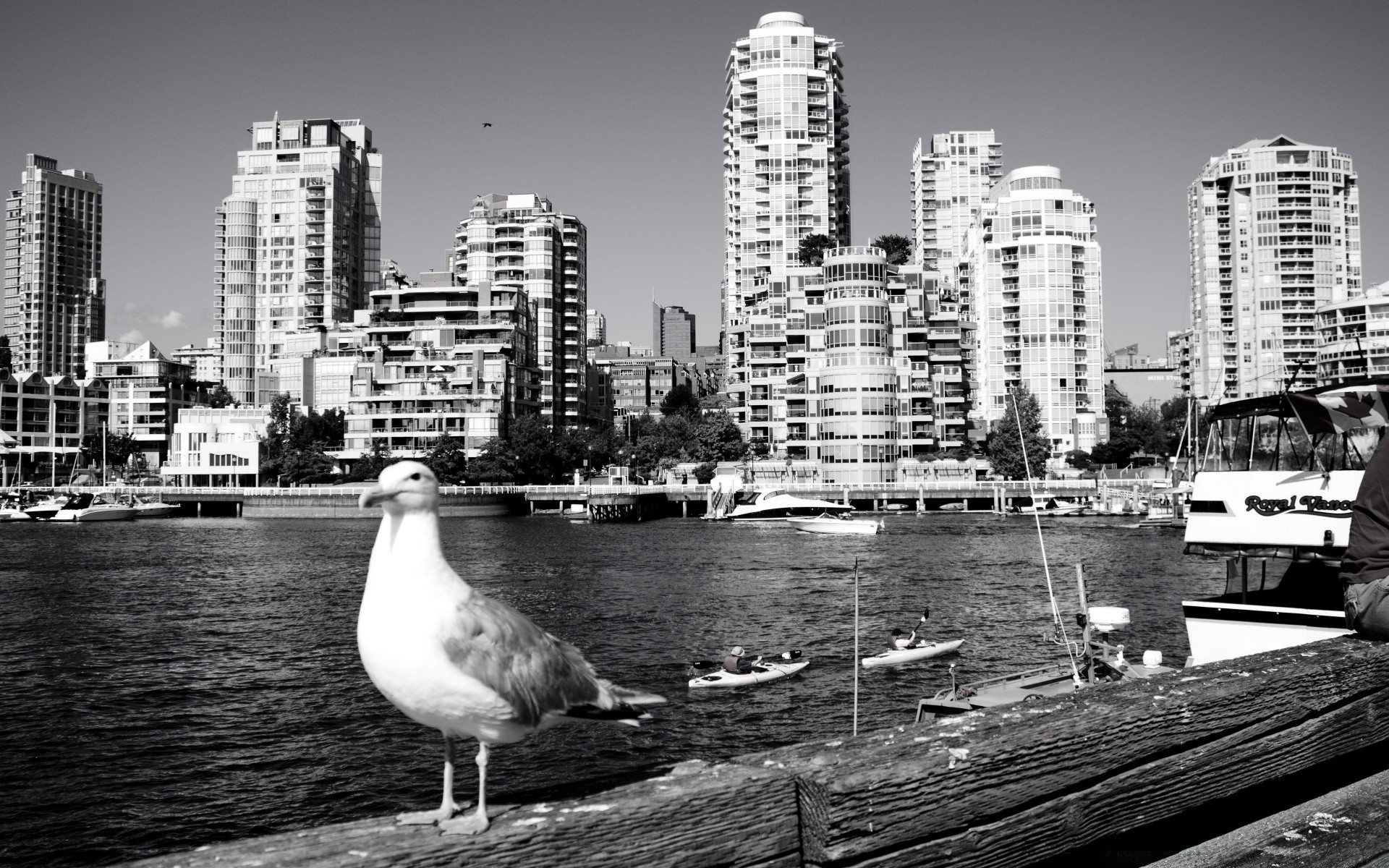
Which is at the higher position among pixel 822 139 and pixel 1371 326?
pixel 822 139

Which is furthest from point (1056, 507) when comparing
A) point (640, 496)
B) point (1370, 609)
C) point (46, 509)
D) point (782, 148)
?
point (1370, 609)

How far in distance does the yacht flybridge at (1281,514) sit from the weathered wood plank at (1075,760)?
36.4 ft

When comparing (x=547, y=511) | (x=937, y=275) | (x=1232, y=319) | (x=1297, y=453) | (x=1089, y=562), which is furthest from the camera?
(x=1232, y=319)

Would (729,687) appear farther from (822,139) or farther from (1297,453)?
(822,139)

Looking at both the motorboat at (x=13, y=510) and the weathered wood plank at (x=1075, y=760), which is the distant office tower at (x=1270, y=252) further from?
the weathered wood plank at (x=1075, y=760)

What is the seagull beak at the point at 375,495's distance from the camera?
4.17 metres

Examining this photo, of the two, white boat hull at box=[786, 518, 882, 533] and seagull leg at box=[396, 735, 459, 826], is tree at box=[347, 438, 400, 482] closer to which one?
white boat hull at box=[786, 518, 882, 533]

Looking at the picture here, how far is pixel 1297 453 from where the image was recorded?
17562mm

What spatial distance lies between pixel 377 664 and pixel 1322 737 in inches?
153

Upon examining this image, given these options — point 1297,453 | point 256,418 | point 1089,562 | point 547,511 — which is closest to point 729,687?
point 1297,453

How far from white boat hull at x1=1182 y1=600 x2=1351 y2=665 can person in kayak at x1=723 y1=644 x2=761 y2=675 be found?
1502cm

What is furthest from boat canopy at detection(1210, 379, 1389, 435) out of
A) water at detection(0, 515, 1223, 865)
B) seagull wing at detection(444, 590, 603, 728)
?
seagull wing at detection(444, 590, 603, 728)

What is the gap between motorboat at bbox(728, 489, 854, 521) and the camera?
108 metres

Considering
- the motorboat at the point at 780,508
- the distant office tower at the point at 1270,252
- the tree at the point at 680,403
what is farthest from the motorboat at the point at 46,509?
the distant office tower at the point at 1270,252
